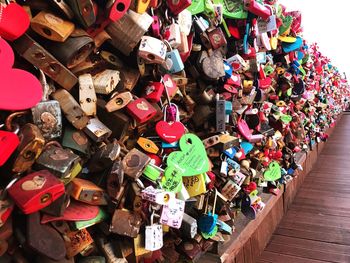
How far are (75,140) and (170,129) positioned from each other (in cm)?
35

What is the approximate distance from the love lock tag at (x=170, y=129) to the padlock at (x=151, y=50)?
0.69 feet

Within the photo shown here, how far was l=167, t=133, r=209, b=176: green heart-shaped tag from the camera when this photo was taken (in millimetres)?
1014

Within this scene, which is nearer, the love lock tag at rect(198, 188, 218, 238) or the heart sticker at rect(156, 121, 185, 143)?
the heart sticker at rect(156, 121, 185, 143)

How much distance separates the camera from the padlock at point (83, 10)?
25.5 inches

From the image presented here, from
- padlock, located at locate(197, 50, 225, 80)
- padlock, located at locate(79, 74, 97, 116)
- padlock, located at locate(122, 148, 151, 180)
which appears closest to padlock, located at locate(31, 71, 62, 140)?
padlock, located at locate(79, 74, 97, 116)

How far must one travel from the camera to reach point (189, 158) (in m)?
1.05

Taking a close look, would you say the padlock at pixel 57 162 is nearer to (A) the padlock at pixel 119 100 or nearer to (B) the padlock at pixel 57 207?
(B) the padlock at pixel 57 207

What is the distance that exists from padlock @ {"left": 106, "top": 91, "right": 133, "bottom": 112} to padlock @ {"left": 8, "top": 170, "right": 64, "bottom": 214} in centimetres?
26

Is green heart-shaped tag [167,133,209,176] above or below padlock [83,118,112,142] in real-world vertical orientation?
below

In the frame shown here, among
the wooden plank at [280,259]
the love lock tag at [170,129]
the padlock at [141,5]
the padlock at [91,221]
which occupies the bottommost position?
the wooden plank at [280,259]

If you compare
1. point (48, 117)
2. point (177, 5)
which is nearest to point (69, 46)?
point (48, 117)

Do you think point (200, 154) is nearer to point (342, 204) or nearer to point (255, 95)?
point (255, 95)

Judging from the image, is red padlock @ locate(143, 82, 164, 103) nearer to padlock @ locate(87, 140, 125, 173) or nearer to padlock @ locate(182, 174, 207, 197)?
padlock @ locate(87, 140, 125, 173)

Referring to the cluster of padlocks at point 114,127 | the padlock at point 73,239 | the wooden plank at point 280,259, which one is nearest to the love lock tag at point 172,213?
the cluster of padlocks at point 114,127
